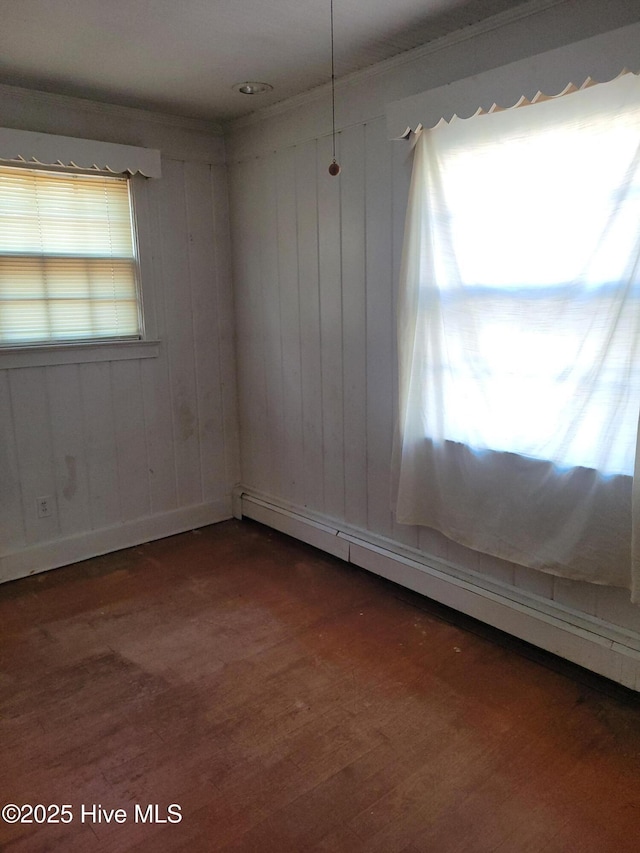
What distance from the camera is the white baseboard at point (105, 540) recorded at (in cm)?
338

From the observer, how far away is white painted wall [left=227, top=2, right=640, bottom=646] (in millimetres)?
2598

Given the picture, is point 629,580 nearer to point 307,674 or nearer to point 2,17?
point 307,674

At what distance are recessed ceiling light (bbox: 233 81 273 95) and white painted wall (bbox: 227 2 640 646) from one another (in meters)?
0.22

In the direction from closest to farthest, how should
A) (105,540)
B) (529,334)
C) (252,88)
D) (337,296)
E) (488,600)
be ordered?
1. (529,334)
2. (488,600)
3. (252,88)
4. (337,296)
5. (105,540)

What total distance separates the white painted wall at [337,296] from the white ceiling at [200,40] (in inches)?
6.5

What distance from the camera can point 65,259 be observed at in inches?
131

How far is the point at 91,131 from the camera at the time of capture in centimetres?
336

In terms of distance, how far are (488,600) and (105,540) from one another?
2223 mm

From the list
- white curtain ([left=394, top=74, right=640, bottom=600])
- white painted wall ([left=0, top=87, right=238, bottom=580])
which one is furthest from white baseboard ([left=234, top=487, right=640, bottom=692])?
white painted wall ([left=0, top=87, right=238, bottom=580])

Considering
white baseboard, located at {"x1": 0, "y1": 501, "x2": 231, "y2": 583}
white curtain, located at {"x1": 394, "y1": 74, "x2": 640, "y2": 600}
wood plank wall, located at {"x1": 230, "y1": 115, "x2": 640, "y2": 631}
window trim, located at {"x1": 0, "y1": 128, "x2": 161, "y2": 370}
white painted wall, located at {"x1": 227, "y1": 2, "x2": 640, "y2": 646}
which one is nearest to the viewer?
white curtain, located at {"x1": 394, "y1": 74, "x2": 640, "y2": 600}

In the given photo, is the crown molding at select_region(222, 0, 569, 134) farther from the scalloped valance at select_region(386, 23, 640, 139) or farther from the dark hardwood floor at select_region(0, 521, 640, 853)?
the dark hardwood floor at select_region(0, 521, 640, 853)

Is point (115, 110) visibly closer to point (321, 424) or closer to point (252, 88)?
point (252, 88)

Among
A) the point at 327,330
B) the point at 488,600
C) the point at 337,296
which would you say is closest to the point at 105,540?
the point at 327,330

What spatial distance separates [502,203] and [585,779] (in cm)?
202
